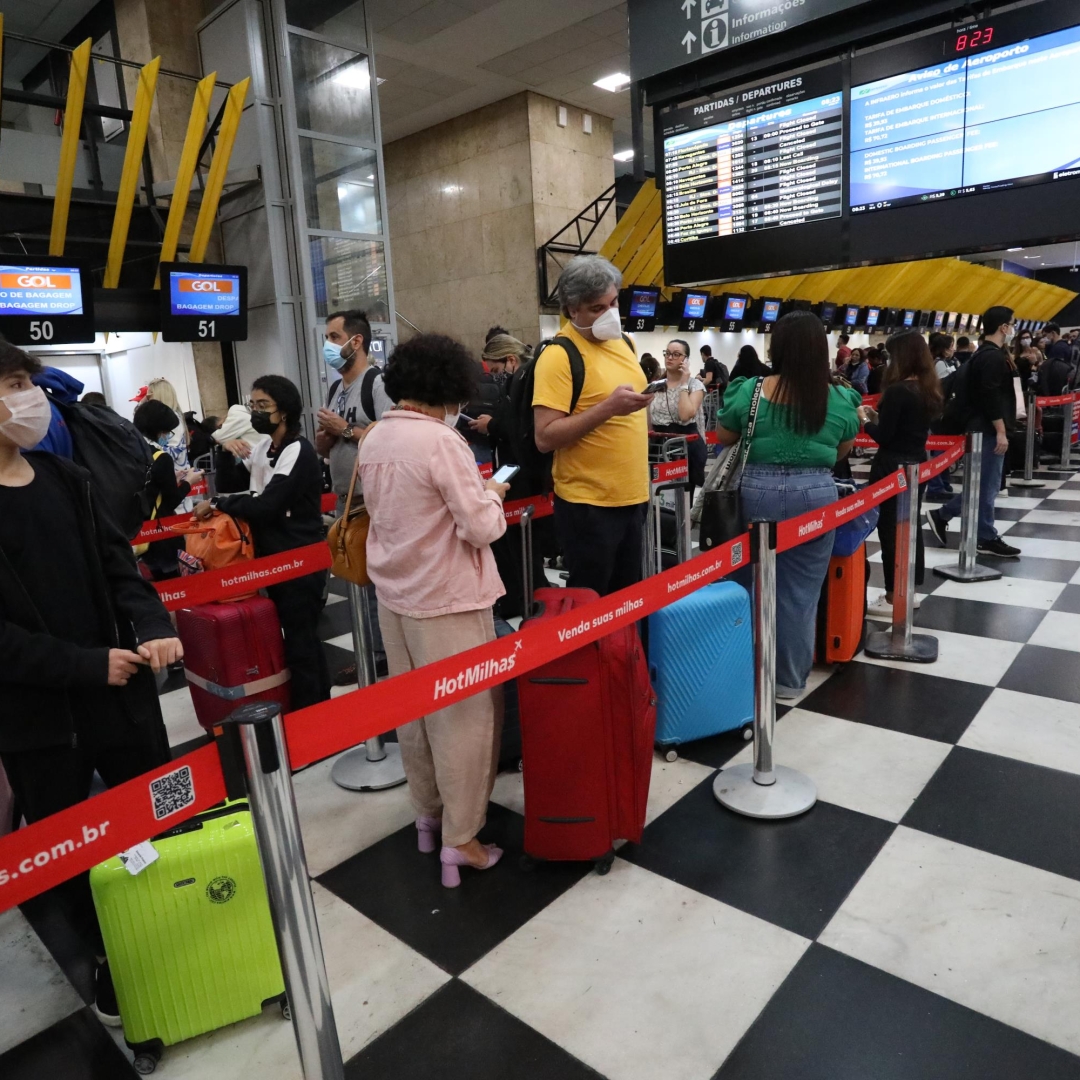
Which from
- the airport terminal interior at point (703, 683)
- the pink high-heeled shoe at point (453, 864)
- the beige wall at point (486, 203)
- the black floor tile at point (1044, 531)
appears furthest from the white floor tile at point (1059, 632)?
the beige wall at point (486, 203)

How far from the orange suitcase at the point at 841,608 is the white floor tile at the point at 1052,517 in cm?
396

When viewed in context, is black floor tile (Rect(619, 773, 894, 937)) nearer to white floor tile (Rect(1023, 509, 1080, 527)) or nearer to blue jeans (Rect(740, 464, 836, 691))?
blue jeans (Rect(740, 464, 836, 691))

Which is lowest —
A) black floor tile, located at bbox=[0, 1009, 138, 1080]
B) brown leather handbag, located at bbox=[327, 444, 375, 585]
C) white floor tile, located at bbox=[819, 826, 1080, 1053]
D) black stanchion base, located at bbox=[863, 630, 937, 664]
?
black floor tile, located at bbox=[0, 1009, 138, 1080]

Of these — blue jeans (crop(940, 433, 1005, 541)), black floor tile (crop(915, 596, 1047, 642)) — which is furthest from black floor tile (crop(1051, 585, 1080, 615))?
blue jeans (crop(940, 433, 1005, 541))

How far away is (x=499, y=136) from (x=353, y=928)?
12.1m

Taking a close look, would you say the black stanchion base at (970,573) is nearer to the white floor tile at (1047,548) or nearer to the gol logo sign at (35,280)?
the white floor tile at (1047,548)

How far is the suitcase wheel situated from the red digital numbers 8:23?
144 inches

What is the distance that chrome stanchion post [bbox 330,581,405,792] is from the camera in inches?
110

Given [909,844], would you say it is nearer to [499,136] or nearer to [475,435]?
[475,435]

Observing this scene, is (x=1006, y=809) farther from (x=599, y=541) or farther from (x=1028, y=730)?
(x=599, y=541)

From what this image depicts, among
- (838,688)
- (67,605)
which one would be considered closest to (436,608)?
(67,605)

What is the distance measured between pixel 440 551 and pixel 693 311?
14312 mm

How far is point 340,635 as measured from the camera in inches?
180

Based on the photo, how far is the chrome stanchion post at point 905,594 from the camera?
3.60m
